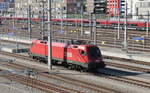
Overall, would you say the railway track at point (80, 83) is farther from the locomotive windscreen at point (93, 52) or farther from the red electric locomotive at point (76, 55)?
the locomotive windscreen at point (93, 52)

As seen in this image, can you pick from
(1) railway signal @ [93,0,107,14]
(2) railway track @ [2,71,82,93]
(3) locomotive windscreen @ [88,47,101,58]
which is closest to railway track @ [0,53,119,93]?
(2) railway track @ [2,71,82,93]

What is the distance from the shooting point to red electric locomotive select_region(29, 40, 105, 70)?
23.5 metres

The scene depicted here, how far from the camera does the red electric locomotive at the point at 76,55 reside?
23469 millimetres

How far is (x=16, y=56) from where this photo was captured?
109 ft

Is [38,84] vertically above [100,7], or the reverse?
[100,7]

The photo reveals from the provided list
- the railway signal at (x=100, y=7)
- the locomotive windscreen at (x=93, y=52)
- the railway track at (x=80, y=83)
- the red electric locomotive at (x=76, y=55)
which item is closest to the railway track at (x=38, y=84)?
the railway track at (x=80, y=83)

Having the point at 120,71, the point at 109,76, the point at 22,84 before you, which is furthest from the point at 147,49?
the point at 22,84

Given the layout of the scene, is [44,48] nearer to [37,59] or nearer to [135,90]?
[37,59]

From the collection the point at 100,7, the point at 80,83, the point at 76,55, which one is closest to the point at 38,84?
the point at 80,83

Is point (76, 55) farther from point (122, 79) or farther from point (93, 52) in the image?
point (122, 79)

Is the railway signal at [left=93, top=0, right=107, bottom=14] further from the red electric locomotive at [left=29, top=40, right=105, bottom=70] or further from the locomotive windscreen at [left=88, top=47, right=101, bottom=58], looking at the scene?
the locomotive windscreen at [left=88, top=47, right=101, bottom=58]

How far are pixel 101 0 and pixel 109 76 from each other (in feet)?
119

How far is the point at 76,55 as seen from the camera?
24234 millimetres

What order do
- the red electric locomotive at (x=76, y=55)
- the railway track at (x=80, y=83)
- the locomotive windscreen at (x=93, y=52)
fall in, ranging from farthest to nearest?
the locomotive windscreen at (x=93, y=52), the red electric locomotive at (x=76, y=55), the railway track at (x=80, y=83)
